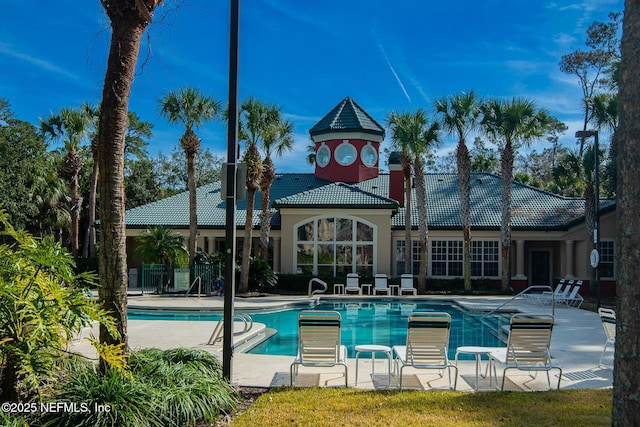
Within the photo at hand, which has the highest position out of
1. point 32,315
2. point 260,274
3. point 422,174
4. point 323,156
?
point 323,156

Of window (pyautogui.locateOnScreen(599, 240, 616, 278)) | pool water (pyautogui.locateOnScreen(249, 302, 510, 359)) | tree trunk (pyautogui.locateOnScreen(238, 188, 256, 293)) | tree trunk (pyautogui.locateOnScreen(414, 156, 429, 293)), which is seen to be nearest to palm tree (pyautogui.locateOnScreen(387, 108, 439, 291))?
tree trunk (pyautogui.locateOnScreen(414, 156, 429, 293))

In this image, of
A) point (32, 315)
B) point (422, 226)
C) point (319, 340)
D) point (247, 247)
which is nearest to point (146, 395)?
point (32, 315)

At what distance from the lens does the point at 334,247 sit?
87.2ft

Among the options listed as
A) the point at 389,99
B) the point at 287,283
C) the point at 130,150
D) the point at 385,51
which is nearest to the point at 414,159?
the point at 389,99

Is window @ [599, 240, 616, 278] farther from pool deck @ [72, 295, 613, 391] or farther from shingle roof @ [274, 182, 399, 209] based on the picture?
pool deck @ [72, 295, 613, 391]

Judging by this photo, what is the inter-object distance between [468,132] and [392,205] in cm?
483

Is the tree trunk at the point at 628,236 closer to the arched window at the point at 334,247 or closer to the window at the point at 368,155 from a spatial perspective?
the arched window at the point at 334,247

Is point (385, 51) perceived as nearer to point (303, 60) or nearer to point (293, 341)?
point (303, 60)

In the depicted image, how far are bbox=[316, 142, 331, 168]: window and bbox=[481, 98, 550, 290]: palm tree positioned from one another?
1012 cm

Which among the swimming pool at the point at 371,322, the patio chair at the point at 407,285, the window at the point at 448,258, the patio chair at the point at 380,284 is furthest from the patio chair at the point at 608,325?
the window at the point at 448,258

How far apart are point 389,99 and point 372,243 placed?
282 inches

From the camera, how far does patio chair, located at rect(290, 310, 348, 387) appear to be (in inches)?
308

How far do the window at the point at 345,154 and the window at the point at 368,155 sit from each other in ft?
1.68

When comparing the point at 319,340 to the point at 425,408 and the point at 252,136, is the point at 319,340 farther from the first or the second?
the point at 252,136
